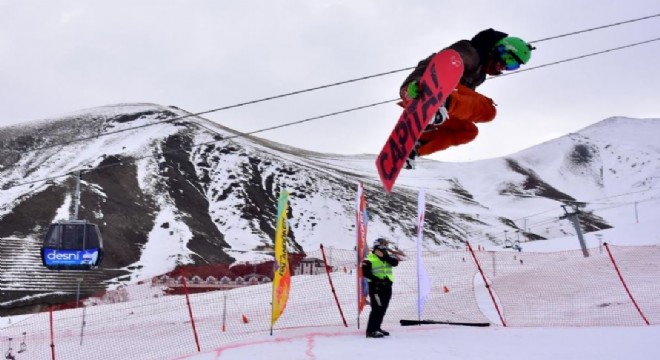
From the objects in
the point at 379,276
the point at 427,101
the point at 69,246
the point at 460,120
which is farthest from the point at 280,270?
the point at 69,246

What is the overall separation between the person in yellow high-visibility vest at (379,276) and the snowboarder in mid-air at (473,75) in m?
2.49

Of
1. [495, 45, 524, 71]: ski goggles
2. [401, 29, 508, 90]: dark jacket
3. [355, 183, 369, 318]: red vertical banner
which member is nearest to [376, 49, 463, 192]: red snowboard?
[401, 29, 508, 90]: dark jacket

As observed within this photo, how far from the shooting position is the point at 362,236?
10.3m

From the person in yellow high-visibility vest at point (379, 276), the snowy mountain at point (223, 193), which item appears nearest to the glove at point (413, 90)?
the person in yellow high-visibility vest at point (379, 276)

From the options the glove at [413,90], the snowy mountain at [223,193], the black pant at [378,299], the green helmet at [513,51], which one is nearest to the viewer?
the glove at [413,90]

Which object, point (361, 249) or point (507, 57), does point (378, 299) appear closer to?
point (361, 249)

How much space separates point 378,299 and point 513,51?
14.2ft

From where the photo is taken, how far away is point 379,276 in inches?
361

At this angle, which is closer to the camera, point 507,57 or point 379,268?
point 507,57

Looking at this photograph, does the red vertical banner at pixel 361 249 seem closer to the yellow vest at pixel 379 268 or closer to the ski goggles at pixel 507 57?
the yellow vest at pixel 379 268

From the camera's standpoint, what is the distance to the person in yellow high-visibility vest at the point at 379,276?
359 inches

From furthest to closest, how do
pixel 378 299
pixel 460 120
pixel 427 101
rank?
pixel 378 299, pixel 460 120, pixel 427 101

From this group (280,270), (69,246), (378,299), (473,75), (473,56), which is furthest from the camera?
(69,246)

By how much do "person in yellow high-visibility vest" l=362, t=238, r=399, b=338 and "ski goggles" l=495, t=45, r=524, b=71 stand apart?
3667mm
